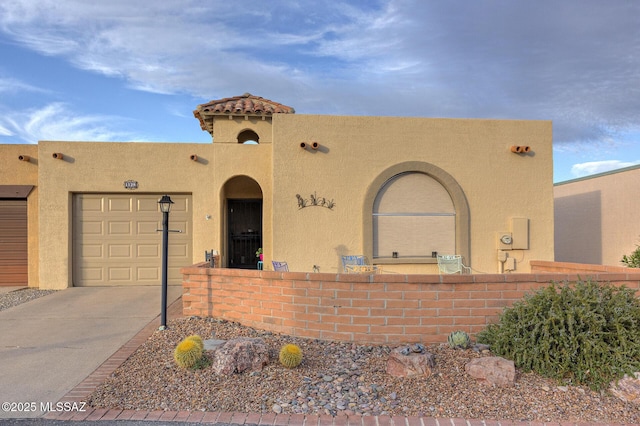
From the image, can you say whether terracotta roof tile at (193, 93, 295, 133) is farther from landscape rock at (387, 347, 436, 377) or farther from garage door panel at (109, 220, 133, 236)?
landscape rock at (387, 347, 436, 377)

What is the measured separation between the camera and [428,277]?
19.5 ft

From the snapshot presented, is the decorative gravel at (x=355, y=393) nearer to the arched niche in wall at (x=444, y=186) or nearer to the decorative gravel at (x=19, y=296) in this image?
the decorative gravel at (x=19, y=296)

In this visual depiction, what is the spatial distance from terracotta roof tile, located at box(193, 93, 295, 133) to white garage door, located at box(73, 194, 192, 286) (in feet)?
8.92

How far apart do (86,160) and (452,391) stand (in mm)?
10552

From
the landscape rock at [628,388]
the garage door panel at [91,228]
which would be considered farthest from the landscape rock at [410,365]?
the garage door panel at [91,228]

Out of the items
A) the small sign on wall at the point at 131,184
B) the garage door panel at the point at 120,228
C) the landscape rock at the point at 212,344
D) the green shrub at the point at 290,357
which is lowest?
the landscape rock at the point at 212,344

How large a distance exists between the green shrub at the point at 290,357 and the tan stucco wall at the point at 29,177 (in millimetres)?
9586

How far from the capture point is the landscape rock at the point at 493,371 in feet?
15.4


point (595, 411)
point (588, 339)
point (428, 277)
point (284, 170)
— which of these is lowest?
point (595, 411)

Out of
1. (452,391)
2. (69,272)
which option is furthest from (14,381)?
(69,272)

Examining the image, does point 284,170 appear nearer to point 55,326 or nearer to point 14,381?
point 55,326

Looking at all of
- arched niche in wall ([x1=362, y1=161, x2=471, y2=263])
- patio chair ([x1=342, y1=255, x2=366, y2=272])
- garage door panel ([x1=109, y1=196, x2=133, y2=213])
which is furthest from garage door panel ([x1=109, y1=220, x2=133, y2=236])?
arched niche in wall ([x1=362, y1=161, x2=471, y2=263])

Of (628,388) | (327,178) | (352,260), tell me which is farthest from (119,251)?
(628,388)

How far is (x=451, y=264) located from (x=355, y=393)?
23.2 ft
